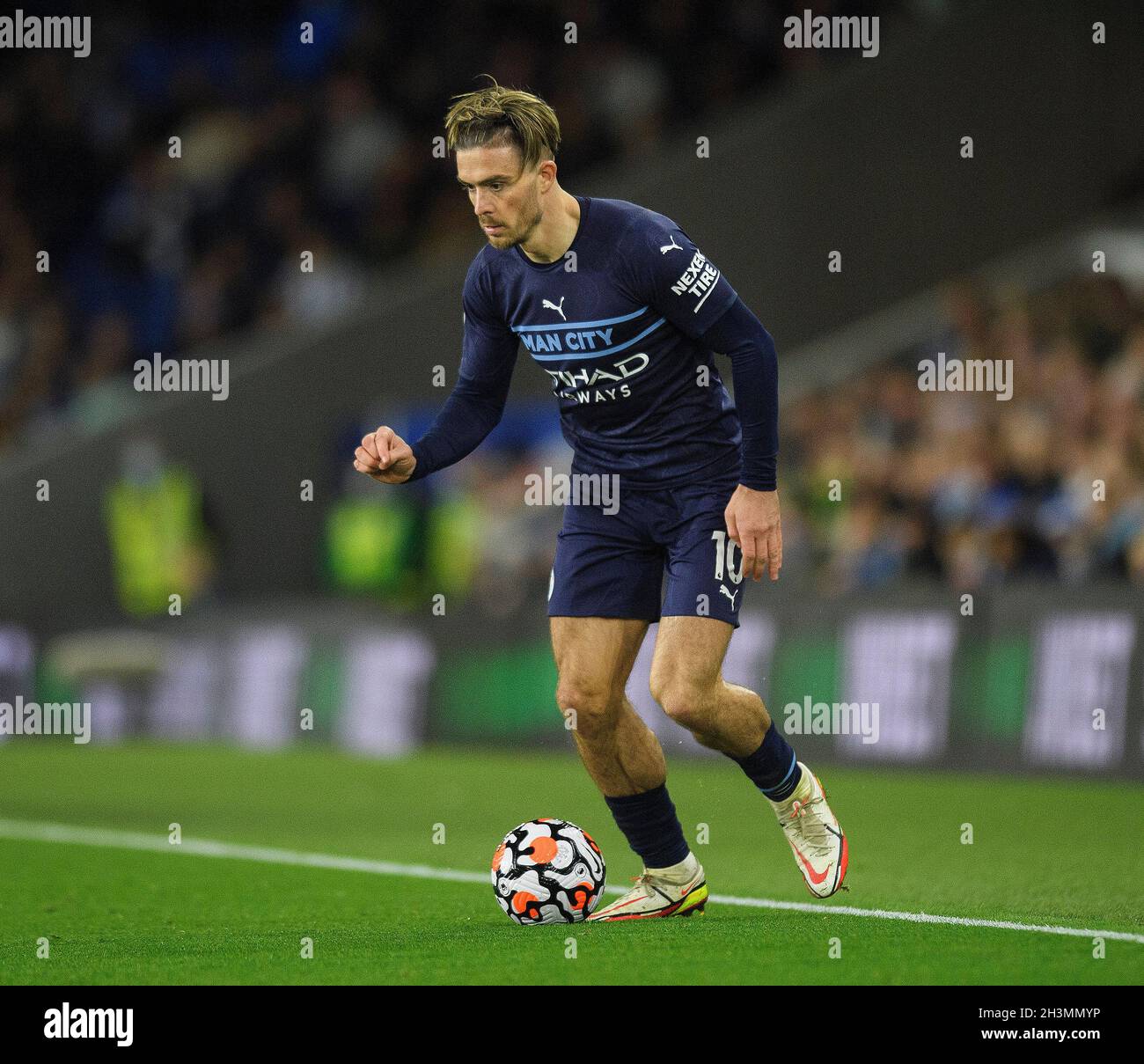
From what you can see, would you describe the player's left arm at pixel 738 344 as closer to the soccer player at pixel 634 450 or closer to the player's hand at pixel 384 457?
the soccer player at pixel 634 450

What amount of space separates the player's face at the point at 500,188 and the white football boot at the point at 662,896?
221cm

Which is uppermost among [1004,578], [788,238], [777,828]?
[788,238]

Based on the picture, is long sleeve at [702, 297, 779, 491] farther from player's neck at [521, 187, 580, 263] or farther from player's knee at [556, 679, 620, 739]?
player's knee at [556, 679, 620, 739]

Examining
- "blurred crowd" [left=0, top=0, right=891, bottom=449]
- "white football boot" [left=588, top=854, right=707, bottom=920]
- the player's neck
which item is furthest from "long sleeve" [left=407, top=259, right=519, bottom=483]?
"blurred crowd" [left=0, top=0, right=891, bottom=449]

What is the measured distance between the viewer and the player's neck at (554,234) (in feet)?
22.0

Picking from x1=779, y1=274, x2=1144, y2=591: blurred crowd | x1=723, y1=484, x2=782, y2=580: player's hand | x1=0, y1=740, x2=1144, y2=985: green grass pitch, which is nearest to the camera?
x1=0, y1=740, x2=1144, y2=985: green grass pitch

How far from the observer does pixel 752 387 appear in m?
6.62

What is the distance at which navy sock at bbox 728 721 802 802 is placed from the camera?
6957 millimetres

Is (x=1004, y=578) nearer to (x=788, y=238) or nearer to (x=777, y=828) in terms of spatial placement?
(x=777, y=828)

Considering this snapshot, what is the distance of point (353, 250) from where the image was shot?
72.0ft

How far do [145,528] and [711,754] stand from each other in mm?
7519

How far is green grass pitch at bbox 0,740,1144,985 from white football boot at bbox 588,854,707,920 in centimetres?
14

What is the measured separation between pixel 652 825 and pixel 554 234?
2.01 meters
